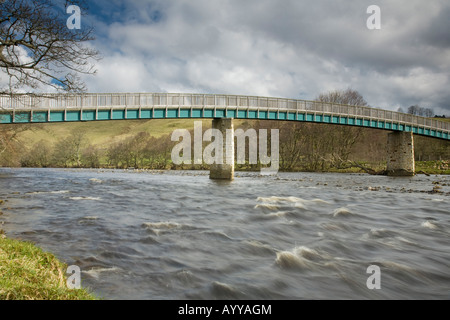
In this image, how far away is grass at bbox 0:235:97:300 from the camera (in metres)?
4.16

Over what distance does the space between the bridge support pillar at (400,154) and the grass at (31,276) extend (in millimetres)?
61209

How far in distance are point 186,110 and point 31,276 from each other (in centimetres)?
4010

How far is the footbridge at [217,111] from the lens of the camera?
36438mm

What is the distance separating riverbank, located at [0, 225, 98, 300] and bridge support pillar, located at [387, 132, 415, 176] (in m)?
61.2

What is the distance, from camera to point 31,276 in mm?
5230

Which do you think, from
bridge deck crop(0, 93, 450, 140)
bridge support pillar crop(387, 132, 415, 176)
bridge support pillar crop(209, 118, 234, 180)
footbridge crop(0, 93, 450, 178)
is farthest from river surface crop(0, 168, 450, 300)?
bridge support pillar crop(387, 132, 415, 176)

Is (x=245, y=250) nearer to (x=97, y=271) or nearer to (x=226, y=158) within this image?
(x=97, y=271)

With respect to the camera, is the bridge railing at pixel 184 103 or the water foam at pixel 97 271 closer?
the water foam at pixel 97 271

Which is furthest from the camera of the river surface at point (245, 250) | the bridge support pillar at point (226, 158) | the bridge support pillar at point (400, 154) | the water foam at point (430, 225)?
the bridge support pillar at point (400, 154)

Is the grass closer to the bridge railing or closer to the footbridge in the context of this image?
the footbridge

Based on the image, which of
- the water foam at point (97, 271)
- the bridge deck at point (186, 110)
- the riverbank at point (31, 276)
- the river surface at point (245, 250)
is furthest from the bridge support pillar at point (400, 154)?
the riverbank at point (31, 276)

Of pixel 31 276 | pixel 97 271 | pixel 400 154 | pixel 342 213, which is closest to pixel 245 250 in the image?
pixel 97 271

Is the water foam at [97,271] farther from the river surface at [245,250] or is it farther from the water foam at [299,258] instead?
the water foam at [299,258]
